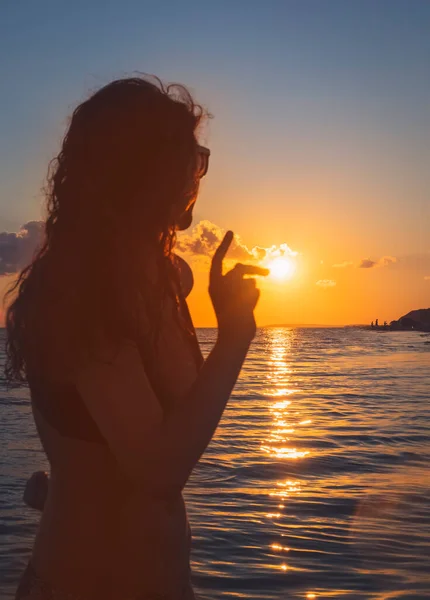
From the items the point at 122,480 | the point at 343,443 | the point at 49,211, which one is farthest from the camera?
the point at 343,443

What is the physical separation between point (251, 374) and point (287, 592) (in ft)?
82.5

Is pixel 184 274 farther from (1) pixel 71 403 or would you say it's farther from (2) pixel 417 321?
(2) pixel 417 321

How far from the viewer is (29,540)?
6.34m

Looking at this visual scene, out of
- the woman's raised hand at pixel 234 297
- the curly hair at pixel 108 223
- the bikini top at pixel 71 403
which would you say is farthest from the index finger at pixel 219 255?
the bikini top at pixel 71 403

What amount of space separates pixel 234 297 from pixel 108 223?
12.3 inches

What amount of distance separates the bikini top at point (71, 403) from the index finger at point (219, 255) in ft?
0.80

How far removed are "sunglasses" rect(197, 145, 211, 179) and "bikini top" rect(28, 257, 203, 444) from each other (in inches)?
18.4

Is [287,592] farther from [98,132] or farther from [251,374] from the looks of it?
[251,374]

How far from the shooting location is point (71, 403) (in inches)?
55.7

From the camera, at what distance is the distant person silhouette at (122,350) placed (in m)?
1.35

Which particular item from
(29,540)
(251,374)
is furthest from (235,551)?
(251,374)

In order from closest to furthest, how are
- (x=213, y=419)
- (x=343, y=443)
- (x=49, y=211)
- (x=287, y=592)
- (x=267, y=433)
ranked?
(x=213, y=419), (x=49, y=211), (x=287, y=592), (x=343, y=443), (x=267, y=433)

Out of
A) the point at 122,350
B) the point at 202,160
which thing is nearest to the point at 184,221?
the point at 202,160

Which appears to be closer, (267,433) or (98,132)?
(98,132)
